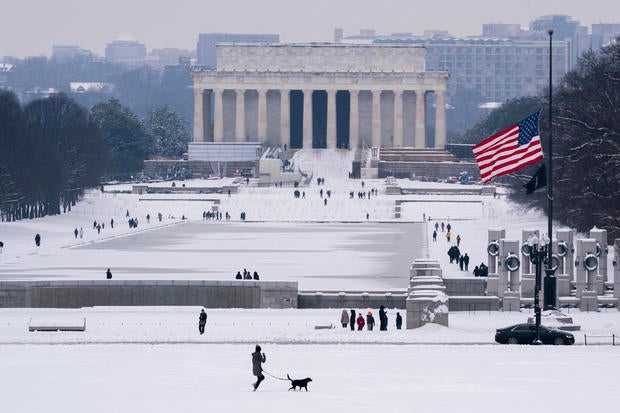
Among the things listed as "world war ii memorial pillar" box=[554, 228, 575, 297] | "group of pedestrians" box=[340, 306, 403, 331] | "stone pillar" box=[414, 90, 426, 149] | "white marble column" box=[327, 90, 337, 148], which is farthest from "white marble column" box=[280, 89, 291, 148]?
"group of pedestrians" box=[340, 306, 403, 331]

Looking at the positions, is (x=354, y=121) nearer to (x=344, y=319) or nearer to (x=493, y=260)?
(x=493, y=260)

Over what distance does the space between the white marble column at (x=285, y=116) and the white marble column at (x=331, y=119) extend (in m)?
4.40

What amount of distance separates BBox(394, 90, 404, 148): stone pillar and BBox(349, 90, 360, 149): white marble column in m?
4.28

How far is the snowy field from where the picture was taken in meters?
41.6

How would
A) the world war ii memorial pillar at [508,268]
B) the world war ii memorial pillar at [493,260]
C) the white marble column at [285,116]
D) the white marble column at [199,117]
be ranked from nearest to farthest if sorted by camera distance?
1. the world war ii memorial pillar at [508,268]
2. the world war ii memorial pillar at [493,260]
3. the white marble column at [285,116]
4. the white marble column at [199,117]

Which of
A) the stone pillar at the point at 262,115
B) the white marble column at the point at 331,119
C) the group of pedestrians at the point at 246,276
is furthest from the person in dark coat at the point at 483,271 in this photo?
the stone pillar at the point at 262,115

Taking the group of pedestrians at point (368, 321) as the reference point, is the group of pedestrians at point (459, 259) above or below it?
above

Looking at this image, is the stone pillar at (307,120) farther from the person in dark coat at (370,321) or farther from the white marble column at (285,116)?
the person in dark coat at (370,321)

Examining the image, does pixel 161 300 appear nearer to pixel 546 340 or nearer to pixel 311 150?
pixel 546 340

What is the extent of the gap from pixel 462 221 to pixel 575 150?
37586 millimetres
